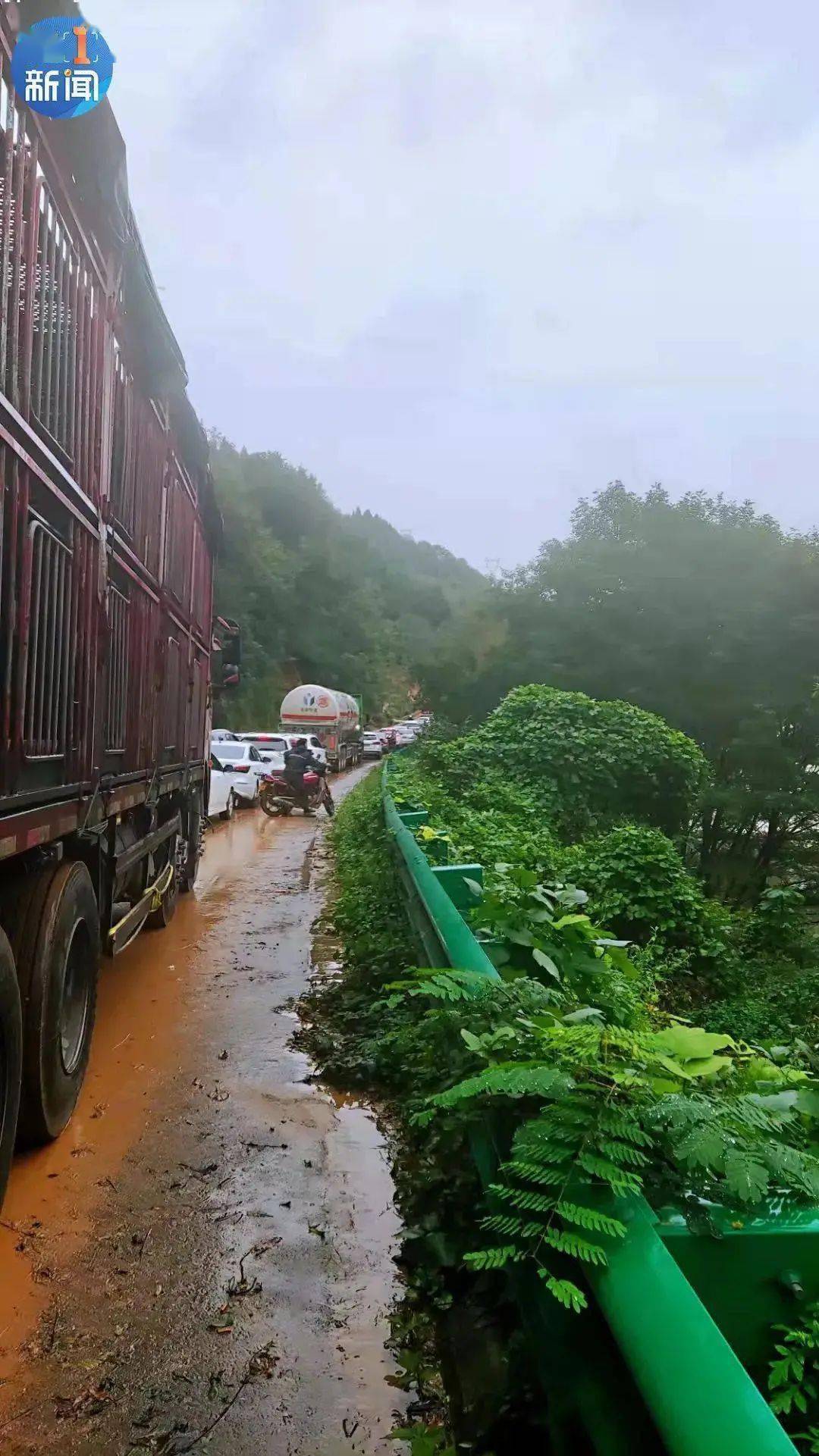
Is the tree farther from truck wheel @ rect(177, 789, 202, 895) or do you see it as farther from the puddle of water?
the puddle of water

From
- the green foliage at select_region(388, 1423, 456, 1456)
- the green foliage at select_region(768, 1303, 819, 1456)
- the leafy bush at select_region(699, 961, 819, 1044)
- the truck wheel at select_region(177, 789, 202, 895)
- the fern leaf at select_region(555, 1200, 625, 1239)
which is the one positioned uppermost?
the fern leaf at select_region(555, 1200, 625, 1239)

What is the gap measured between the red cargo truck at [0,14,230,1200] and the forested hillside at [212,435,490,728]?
29.1 m

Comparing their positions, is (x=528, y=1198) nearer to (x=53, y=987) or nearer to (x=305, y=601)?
(x=53, y=987)

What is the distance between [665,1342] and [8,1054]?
2.50 metres

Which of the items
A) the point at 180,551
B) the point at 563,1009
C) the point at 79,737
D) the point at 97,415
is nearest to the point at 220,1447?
the point at 563,1009

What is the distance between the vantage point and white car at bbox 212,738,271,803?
20.0 m

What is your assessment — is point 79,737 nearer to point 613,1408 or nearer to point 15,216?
point 15,216

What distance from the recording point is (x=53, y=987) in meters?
3.66

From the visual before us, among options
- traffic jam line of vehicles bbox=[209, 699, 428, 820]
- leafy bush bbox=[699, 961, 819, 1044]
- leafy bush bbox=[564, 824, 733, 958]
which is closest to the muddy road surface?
leafy bush bbox=[564, 824, 733, 958]

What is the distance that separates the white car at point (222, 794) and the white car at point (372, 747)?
97.2 ft

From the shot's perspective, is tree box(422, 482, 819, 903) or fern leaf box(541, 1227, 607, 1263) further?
tree box(422, 482, 819, 903)

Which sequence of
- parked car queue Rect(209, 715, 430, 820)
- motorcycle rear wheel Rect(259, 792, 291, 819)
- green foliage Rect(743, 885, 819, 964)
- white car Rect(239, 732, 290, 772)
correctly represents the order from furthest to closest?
white car Rect(239, 732, 290, 772) < motorcycle rear wheel Rect(259, 792, 291, 819) < parked car queue Rect(209, 715, 430, 820) < green foliage Rect(743, 885, 819, 964)

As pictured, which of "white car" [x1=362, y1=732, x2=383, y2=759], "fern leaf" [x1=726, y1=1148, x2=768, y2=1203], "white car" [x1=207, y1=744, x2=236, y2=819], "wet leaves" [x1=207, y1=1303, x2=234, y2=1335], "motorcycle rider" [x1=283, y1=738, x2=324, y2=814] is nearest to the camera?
"fern leaf" [x1=726, y1=1148, x2=768, y2=1203]

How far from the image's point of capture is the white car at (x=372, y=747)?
4948 centimetres
